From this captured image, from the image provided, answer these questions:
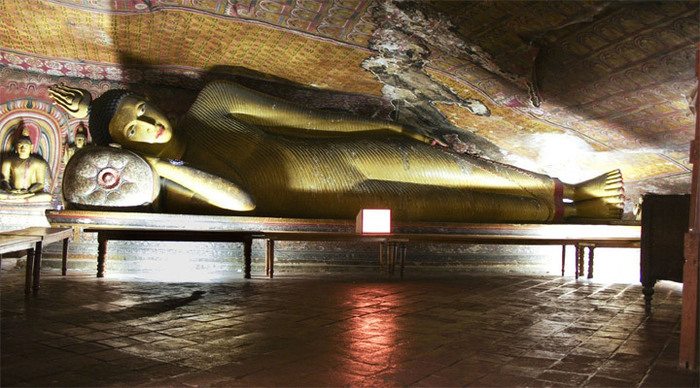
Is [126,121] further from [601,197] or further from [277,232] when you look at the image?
[601,197]

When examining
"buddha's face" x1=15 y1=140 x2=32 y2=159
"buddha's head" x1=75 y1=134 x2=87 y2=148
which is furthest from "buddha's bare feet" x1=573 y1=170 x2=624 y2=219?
"buddha's face" x1=15 y1=140 x2=32 y2=159

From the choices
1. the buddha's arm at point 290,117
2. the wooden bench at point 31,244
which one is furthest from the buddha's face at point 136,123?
the wooden bench at point 31,244

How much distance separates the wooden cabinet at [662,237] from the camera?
3.27 m

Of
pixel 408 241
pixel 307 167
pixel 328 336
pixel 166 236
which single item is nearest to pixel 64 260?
pixel 166 236

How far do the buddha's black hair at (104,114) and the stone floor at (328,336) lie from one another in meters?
1.69

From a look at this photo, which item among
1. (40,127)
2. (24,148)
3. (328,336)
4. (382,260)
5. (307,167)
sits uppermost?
(40,127)

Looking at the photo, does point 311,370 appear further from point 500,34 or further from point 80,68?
point 80,68

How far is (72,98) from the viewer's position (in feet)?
17.9

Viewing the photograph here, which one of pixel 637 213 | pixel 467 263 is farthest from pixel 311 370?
pixel 637 213

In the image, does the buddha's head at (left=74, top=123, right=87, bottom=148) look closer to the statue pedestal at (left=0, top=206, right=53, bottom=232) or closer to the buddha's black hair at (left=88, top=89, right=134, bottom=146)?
the statue pedestal at (left=0, top=206, right=53, bottom=232)

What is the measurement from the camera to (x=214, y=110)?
19.8 feet

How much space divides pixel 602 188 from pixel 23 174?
714 centimetres

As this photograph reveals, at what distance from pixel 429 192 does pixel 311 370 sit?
13.6 feet

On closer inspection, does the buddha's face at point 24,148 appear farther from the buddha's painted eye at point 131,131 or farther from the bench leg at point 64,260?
the bench leg at point 64,260
